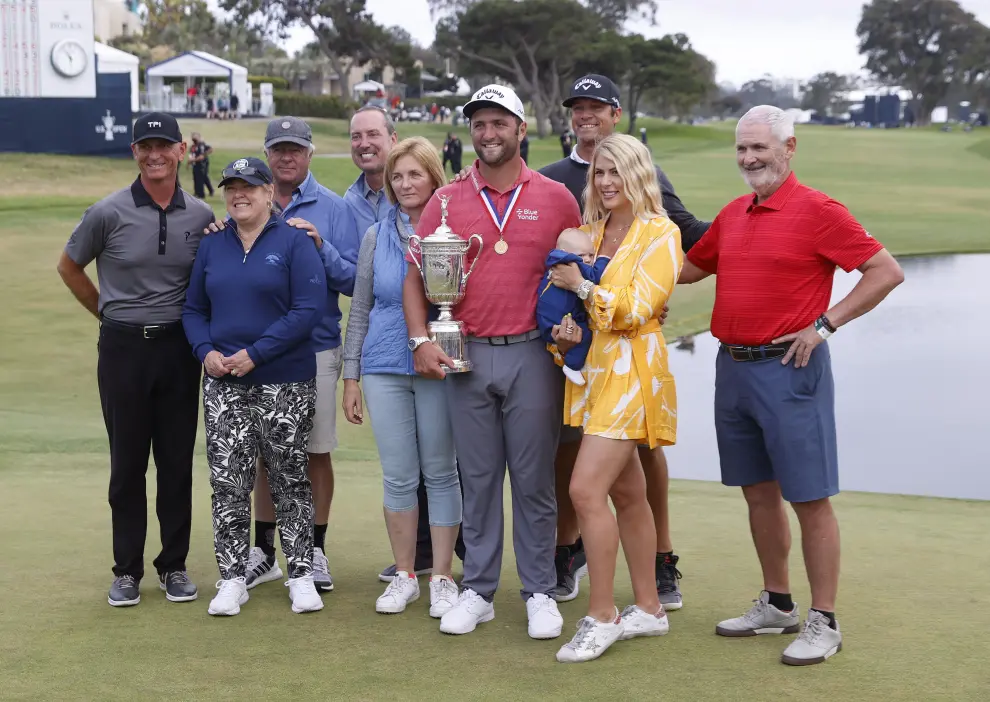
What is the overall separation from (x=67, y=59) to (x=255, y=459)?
96.7 ft

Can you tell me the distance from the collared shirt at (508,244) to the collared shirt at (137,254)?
3.43 ft

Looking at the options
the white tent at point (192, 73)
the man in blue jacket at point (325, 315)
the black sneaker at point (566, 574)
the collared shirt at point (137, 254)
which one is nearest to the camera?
the collared shirt at point (137, 254)

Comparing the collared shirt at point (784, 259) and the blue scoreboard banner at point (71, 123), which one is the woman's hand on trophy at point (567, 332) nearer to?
the collared shirt at point (784, 259)

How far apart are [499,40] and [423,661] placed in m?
62.2

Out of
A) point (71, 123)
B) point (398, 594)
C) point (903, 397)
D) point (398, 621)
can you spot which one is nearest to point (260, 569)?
point (398, 594)

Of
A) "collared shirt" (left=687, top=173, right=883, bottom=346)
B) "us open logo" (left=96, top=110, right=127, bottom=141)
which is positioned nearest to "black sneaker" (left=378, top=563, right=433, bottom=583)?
"collared shirt" (left=687, top=173, right=883, bottom=346)

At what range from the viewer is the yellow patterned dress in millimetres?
4293

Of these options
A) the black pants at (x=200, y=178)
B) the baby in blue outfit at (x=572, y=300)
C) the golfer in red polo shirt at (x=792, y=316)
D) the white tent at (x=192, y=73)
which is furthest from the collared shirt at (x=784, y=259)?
the white tent at (x=192, y=73)

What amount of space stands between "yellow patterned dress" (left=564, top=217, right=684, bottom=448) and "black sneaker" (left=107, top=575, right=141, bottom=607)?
196cm

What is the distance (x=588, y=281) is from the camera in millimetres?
4324

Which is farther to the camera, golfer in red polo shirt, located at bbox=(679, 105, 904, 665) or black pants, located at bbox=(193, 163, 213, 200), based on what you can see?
black pants, located at bbox=(193, 163, 213, 200)

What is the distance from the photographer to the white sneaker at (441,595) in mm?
4781

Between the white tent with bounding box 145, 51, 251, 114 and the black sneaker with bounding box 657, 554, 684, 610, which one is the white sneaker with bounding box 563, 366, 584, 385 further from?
the white tent with bounding box 145, 51, 251, 114

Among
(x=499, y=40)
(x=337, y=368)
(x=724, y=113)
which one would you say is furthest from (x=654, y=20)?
(x=337, y=368)
